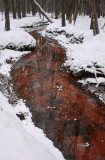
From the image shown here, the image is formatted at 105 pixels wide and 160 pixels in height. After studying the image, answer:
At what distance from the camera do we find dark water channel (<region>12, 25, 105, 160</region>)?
466 cm

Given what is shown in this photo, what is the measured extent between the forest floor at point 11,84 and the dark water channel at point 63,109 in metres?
0.35

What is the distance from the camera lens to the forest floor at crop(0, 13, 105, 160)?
10.5 ft

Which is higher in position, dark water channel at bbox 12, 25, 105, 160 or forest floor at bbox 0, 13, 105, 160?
forest floor at bbox 0, 13, 105, 160

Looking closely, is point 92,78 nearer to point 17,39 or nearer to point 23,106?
point 23,106

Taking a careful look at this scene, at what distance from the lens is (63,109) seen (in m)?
6.11

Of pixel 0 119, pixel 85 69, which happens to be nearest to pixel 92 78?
pixel 85 69

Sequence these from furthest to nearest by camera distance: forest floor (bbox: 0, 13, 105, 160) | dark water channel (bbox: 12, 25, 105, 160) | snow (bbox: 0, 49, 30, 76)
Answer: snow (bbox: 0, 49, 30, 76)
dark water channel (bbox: 12, 25, 105, 160)
forest floor (bbox: 0, 13, 105, 160)

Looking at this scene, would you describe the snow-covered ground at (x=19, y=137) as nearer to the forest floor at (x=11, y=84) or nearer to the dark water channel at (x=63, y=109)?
the forest floor at (x=11, y=84)

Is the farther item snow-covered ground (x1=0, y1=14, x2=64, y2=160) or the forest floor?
the forest floor

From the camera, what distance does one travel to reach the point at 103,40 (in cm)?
980

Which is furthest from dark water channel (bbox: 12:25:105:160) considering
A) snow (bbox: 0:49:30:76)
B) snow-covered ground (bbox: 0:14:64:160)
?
snow (bbox: 0:49:30:76)

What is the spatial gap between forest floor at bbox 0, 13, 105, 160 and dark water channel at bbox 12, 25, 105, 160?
0.35m

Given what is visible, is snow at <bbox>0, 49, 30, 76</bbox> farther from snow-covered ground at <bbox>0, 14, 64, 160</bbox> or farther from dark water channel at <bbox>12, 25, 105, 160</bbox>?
dark water channel at <bbox>12, 25, 105, 160</bbox>

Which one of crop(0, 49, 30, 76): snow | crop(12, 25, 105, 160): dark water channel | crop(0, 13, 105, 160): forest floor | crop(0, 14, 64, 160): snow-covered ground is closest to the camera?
crop(0, 14, 64, 160): snow-covered ground
